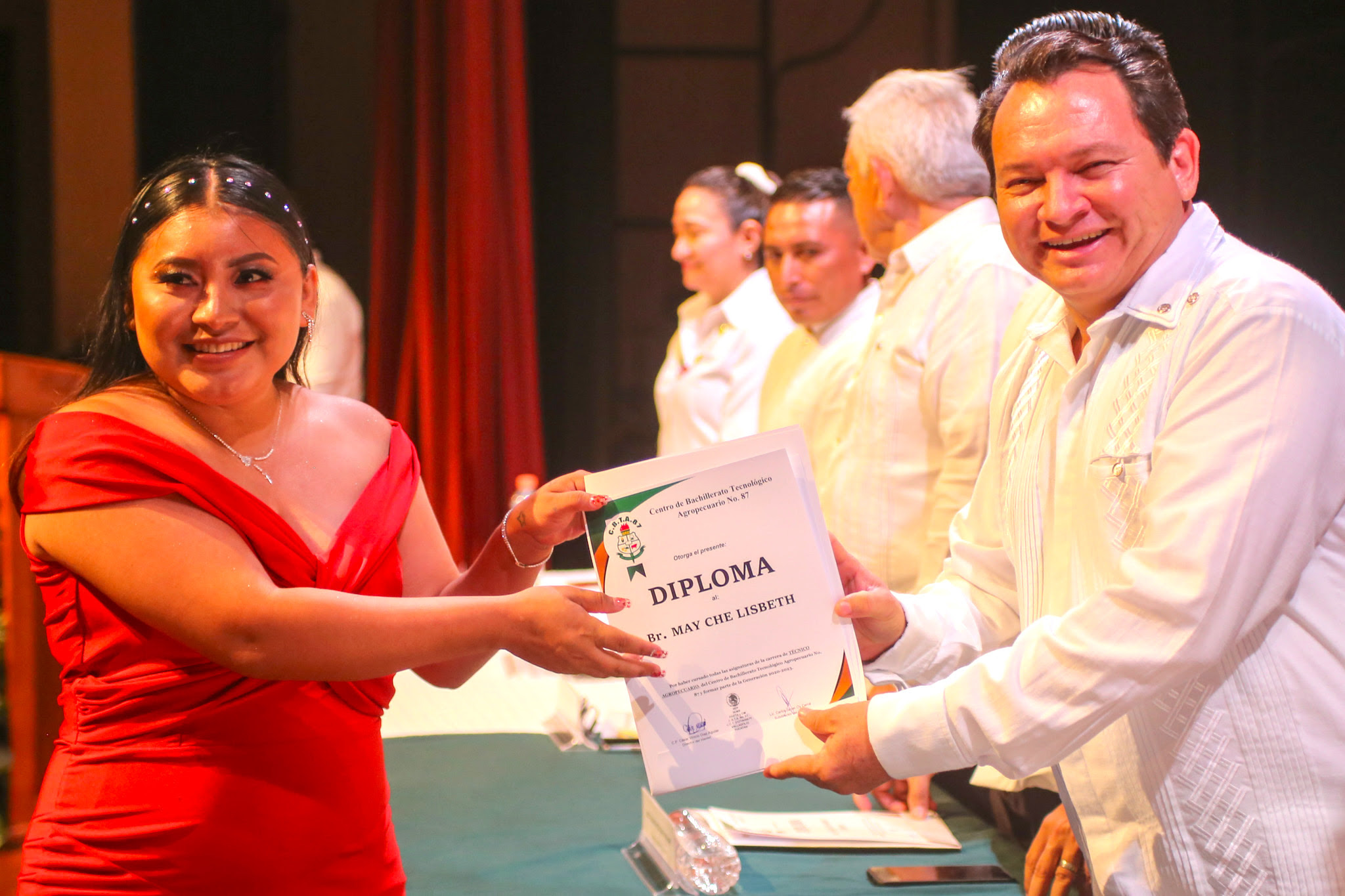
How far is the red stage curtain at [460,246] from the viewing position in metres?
4.38

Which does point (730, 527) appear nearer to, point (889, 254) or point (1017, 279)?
point (1017, 279)

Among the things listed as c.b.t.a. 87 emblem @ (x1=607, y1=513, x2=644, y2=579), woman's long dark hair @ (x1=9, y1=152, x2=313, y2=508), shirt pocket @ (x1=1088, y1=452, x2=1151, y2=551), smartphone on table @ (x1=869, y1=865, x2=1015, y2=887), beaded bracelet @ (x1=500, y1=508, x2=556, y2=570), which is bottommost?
smartphone on table @ (x1=869, y1=865, x2=1015, y2=887)

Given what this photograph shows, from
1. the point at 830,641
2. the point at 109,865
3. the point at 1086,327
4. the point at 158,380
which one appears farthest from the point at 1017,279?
the point at 109,865

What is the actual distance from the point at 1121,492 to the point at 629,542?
564 millimetres

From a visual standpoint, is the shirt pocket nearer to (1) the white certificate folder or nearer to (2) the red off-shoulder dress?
(1) the white certificate folder

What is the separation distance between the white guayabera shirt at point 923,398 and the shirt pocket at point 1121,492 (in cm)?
113

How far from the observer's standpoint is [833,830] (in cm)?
179

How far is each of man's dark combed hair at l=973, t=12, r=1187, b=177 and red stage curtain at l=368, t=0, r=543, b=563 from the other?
3279mm

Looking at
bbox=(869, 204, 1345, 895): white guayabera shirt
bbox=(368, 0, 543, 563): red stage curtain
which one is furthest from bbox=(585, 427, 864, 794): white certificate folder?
bbox=(368, 0, 543, 563): red stage curtain

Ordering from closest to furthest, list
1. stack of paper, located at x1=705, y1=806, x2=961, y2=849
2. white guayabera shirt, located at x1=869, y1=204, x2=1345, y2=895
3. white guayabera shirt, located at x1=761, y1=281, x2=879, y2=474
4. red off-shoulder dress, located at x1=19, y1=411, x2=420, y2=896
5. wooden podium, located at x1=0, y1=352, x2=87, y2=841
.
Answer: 1. white guayabera shirt, located at x1=869, y1=204, x2=1345, y2=895
2. red off-shoulder dress, located at x1=19, y1=411, x2=420, y2=896
3. stack of paper, located at x1=705, y1=806, x2=961, y2=849
4. wooden podium, located at x1=0, y1=352, x2=87, y2=841
5. white guayabera shirt, located at x1=761, y1=281, x2=879, y2=474

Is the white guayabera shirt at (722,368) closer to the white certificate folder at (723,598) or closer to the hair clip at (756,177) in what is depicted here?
the hair clip at (756,177)

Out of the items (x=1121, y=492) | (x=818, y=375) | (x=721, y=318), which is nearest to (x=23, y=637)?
(x=1121, y=492)

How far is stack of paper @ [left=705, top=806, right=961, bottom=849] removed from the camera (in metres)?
1.73

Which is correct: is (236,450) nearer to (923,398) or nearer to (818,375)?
(923,398)
